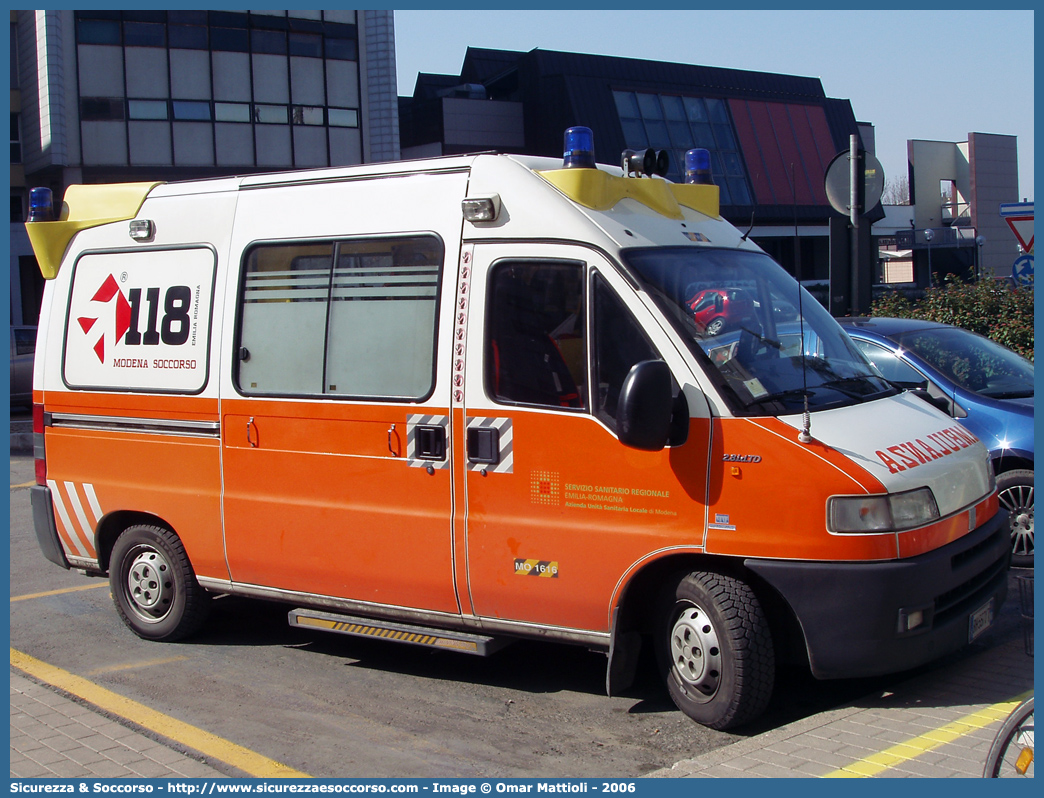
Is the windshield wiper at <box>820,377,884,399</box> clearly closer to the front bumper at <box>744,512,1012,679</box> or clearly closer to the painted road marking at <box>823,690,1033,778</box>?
the front bumper at <box>744,512,1012,679</box>

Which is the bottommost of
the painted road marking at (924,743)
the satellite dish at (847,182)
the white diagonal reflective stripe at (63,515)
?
the painted road marking at (924,743)

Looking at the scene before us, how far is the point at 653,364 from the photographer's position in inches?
186

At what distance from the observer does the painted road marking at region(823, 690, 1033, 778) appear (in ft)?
13.8

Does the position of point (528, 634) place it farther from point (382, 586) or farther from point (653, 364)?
point (653, 364)

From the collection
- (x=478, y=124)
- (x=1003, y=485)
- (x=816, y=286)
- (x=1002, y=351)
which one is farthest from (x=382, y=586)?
(x=478, y=124)

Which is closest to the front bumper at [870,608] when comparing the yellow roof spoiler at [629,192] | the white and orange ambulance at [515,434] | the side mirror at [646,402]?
the white and orange ambulance at [515,434]

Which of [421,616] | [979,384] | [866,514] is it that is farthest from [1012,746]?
[979,384]

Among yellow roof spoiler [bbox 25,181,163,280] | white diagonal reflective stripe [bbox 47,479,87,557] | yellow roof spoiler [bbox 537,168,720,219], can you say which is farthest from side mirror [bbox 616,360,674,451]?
white diagonal reflective stripe [bbox 47,479,87,557]

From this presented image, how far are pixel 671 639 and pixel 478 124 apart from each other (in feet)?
128

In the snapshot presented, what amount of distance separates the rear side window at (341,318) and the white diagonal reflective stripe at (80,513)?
1696mm

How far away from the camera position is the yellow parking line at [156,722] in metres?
4.66

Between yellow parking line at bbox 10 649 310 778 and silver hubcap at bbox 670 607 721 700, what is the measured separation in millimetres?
1779

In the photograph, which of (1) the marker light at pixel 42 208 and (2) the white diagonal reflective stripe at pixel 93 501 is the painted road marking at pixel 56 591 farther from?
(1) the marker light at pixel 42 208

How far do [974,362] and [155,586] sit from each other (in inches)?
240
